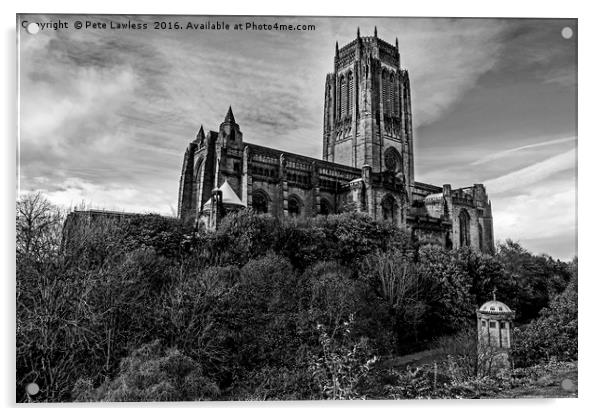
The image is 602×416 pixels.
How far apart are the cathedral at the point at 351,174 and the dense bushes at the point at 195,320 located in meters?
8.08

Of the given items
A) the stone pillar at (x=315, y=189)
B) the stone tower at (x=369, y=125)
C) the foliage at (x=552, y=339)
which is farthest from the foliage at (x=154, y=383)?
the stone tower at (x=369, y=125)

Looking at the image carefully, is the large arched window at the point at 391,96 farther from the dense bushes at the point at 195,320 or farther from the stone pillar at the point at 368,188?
the dense bushes at the point at 195,320

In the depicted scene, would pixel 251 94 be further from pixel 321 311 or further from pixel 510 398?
pixel 510 398

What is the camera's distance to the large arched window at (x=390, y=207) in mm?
30531

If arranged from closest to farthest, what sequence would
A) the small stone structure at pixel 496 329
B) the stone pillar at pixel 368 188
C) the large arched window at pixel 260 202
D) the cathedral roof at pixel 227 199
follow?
the small stone structure at pixel 496 329 → the cathedral roof at pixel 227 199 → the large arched window at pixel 260 202 → the stone pillar at pixel 368 188

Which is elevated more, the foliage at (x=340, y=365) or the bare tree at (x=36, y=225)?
the bare tree at (x=36, y=225)

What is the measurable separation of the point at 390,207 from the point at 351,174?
3.93 m

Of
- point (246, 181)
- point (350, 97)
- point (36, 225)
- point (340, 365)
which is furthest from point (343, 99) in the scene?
point (340, 365)

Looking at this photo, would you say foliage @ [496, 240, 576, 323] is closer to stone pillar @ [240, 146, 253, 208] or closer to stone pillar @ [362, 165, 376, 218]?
stone pillar @ [362, 165, 376, 218]

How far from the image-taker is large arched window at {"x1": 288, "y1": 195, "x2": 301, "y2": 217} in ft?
97.6

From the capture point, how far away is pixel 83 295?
959cm

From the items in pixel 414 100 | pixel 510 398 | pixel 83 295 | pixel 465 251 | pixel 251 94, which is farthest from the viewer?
pixel 465 251

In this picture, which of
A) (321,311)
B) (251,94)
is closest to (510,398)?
(321,311)

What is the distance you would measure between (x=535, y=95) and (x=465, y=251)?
445 inches
